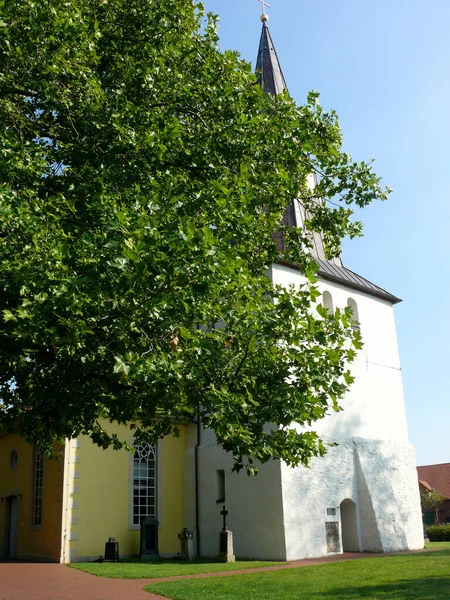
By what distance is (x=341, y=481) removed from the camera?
20391 millimetres

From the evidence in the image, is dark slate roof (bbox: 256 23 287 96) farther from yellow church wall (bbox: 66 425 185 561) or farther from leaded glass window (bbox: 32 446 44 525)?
leaded glass window (bbox: 32 446 44 525)

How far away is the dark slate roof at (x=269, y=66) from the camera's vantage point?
26206 millimetres

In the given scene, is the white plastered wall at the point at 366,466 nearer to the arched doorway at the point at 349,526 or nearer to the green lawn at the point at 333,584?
the arched doorway at the point at 349,526

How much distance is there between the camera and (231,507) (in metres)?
20.0

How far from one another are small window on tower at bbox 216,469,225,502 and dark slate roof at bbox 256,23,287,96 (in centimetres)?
1548

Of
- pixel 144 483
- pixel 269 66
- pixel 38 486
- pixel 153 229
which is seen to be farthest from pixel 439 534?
pixel 153 229

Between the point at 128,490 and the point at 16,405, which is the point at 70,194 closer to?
the point at 16,405

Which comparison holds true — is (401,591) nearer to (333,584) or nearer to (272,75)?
(333,584)

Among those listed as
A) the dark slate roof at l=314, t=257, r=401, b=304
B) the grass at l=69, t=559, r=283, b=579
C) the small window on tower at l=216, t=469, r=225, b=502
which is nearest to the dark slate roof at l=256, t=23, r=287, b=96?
the dark slate roof at l=314, t=257, r=401, b=304

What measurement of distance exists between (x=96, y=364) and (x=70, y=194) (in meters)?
3.10

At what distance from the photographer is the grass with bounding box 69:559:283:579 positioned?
48.1ft

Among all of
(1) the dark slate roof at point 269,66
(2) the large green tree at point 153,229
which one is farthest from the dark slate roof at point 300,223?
(2) the large green tree at point 153,229

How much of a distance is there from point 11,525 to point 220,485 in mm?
8030

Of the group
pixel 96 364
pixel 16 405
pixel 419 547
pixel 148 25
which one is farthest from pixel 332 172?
pixel 419 547
